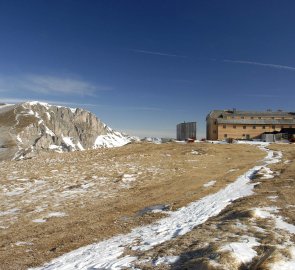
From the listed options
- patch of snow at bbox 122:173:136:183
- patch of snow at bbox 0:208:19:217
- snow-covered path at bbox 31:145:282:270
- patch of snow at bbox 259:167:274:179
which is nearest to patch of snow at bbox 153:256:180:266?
snow-covered path at bbox 31:145:282:270

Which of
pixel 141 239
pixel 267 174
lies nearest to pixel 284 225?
pixel 141 239

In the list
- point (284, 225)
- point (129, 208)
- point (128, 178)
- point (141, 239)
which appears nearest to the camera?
point (141, 239)

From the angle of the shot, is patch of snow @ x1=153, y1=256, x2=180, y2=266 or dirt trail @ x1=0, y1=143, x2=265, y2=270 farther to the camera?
dirt trail @ x1=0, y1=143, x2=265, y2=270

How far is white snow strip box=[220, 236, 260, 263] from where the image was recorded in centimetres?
870

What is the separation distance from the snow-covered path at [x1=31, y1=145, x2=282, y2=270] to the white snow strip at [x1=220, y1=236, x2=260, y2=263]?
2660 millimetres

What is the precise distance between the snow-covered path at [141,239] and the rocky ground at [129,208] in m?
0.52

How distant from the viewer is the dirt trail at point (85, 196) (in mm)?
12446

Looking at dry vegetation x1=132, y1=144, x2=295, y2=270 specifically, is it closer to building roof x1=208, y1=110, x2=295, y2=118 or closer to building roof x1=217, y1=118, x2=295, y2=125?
building roof x1=217, y1=118, x2=295, y2=125

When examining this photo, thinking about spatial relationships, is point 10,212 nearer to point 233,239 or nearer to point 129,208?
point 129,208

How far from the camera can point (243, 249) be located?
9.32 m

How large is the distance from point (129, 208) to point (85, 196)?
428 cm

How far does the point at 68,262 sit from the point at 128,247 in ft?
6.52

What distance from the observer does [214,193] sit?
66.5ft

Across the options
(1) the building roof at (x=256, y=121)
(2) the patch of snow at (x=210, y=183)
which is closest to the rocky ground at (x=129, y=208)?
(2) the patch of snow at (x=210, y=183)
